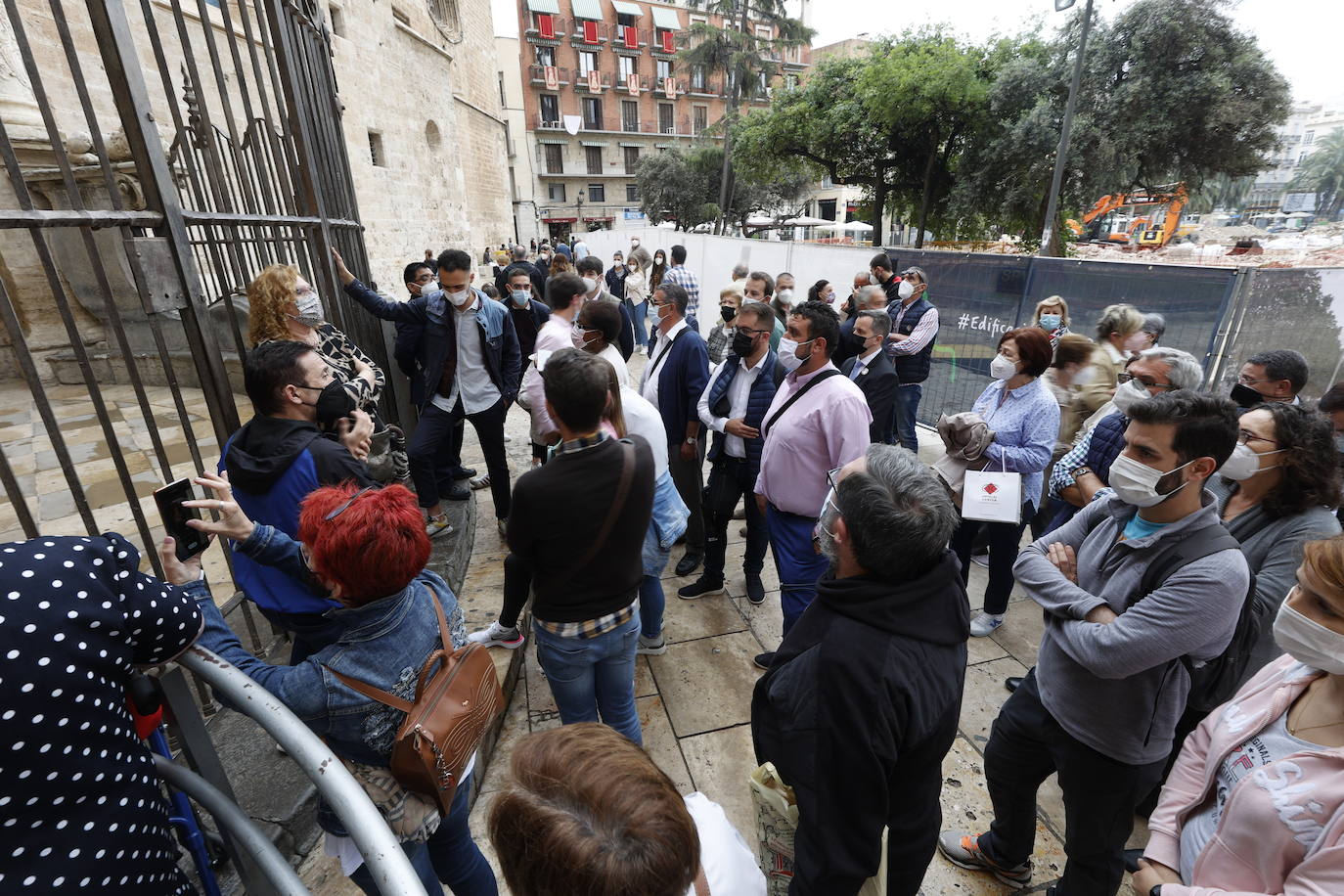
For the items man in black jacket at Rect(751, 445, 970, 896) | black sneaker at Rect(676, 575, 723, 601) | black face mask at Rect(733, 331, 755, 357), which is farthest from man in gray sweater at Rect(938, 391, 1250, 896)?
black sneaker at Rect(676, 575, 723, 601)

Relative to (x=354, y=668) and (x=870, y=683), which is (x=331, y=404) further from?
(x=870, y=683)

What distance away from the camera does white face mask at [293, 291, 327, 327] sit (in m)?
2.73

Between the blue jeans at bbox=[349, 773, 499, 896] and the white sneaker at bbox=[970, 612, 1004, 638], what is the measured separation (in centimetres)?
304

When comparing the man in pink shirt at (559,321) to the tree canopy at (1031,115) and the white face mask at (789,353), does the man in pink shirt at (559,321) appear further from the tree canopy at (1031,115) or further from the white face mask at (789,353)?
the tree canopy at (1031,115)

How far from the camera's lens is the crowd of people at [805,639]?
1050mm

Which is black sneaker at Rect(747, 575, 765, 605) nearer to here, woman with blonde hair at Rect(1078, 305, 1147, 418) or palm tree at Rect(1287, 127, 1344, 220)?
Answer: woman with blonde hair at Rect(1078, 305, 1147, 418)

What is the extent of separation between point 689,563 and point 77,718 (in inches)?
139

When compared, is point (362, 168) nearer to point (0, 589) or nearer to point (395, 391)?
point (395, 391)

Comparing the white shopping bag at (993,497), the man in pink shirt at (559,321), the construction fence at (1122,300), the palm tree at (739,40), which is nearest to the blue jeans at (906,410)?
the construction fence at (1122,300)

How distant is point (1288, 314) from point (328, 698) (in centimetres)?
606

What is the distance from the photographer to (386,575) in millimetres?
1448

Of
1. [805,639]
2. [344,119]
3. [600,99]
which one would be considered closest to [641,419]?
[805,639]

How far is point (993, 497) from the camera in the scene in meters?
3.04

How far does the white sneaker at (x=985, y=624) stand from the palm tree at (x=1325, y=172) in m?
79.7
